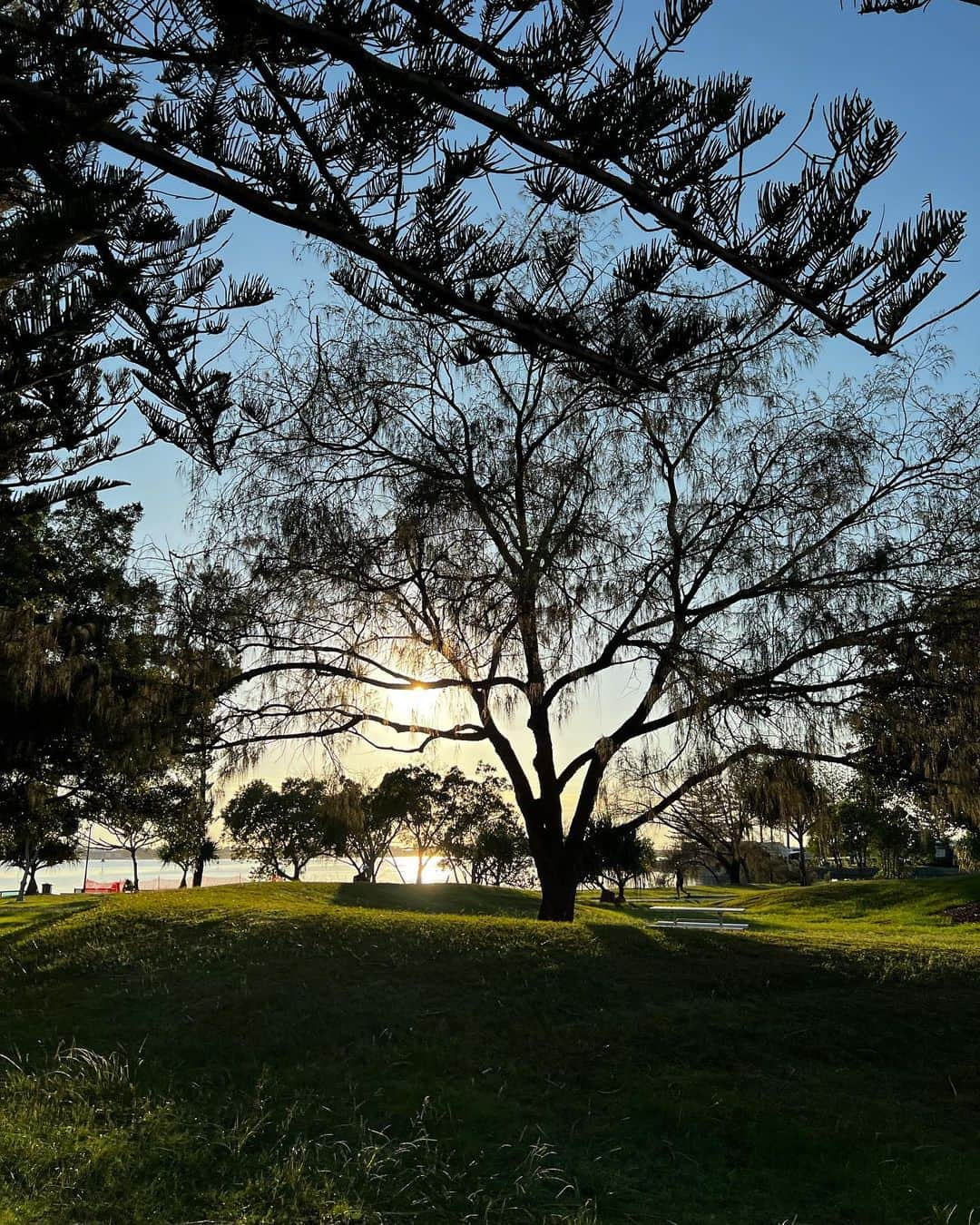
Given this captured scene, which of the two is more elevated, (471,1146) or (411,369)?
(411,369)

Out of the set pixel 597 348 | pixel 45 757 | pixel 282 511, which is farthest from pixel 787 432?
pixel 45 757

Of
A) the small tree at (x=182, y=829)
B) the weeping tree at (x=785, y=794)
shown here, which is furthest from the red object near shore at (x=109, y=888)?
the weeping tree at (x=785, y=794)

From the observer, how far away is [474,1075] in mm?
5488

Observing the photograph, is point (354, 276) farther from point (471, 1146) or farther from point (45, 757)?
point (45, 757)

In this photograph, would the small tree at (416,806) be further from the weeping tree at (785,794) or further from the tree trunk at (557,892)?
the weeping tree at (785,794)

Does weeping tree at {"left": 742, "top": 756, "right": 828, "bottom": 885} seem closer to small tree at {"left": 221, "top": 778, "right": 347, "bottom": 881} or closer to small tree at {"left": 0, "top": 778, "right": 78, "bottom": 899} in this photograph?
small tree at {"left": 0, "top": 778, "right": 78, "bottom": 899}

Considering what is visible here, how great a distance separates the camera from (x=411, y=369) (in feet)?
32.1

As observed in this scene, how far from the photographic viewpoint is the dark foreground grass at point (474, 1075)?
3992mm

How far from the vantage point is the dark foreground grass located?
3.99 meters

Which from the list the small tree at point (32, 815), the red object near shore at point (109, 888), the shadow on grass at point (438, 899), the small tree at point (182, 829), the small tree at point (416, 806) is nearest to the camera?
the small tree at point (32, 815)

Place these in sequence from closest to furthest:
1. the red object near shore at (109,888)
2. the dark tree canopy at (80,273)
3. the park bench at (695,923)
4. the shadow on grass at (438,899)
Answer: the dark tree canopy at (80,273) → the park bench at (695,923) → the shadow on grass at (438,899) → the red object near shore at (109,888)

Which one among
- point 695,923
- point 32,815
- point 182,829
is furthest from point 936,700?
point 32,815

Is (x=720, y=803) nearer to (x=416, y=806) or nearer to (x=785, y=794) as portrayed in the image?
(x=785, y=794)

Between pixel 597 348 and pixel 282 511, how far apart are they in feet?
19.9
